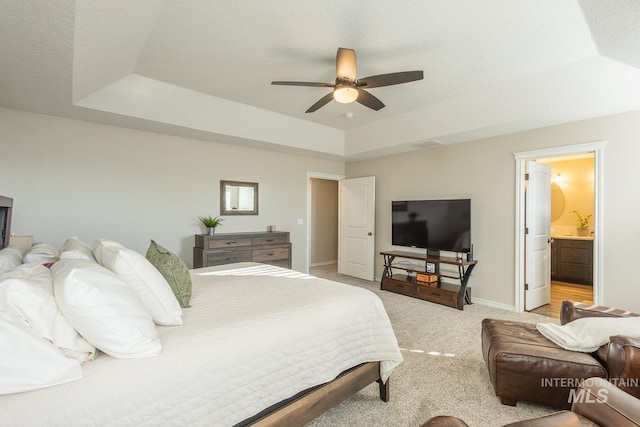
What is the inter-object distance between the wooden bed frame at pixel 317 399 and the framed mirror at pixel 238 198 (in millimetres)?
3576

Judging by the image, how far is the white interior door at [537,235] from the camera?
4.07m

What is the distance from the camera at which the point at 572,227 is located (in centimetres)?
602

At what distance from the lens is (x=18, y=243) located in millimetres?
2953

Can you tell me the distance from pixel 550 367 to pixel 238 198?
14.3ft

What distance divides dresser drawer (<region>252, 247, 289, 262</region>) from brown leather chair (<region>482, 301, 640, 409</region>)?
326cm

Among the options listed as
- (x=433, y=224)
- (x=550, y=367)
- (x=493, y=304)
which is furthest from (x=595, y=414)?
(x=433, y=224)

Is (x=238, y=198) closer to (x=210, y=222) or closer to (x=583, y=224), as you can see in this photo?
(x=210, y=222)

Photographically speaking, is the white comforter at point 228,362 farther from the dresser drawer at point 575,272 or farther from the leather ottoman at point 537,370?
the dresser drawer at point 575,272

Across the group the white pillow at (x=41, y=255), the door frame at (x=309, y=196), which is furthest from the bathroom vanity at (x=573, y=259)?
the white pillow at (x=41, y=255)

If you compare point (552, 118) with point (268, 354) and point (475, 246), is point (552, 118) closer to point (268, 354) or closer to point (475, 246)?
point (475, 246)

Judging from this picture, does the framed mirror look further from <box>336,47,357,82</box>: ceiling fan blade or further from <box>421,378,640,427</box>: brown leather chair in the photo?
<box>421,378,640,427</box>: brown leather chair

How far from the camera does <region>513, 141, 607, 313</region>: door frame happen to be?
11.2 feet

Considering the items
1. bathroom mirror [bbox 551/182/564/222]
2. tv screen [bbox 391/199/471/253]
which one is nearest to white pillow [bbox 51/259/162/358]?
tv screen [bbox 391/199/471/253]

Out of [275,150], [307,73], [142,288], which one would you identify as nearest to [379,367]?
[142,288]
